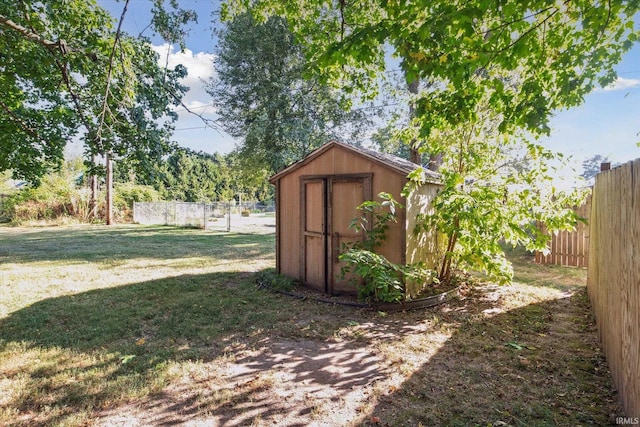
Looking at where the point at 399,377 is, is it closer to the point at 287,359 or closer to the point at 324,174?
the point at 287,359

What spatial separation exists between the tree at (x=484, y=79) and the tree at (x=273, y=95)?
20.9 feet

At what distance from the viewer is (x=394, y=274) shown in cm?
496

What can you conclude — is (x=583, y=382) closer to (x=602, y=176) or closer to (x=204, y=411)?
(x=602, y=176)

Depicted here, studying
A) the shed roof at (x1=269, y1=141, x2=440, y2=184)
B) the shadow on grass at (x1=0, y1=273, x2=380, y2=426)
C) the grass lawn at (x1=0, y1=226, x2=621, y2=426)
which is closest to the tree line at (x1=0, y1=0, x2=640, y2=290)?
the shed roof at (x1=269, y1=141, x2=440, y2=184)

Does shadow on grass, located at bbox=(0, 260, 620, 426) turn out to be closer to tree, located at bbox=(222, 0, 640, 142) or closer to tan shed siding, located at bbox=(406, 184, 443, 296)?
tan shed siding, located at bbox=(406, 184, 443, 296)

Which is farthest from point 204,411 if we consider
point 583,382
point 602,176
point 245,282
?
point 602,176

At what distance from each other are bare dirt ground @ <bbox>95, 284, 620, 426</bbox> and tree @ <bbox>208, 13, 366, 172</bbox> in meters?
8.97

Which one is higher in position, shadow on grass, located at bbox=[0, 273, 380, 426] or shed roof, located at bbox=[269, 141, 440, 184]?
shed roof, located at bbox=[269, 141, 440, 184]

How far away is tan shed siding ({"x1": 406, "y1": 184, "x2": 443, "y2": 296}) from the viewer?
5.22m

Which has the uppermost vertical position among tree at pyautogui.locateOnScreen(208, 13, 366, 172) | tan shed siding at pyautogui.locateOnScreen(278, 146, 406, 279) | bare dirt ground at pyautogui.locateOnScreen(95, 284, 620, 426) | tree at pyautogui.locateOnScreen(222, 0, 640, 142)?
tree at pyautogui.locateOnScreen(208, 13, 366, 172)

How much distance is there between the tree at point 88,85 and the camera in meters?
4.77

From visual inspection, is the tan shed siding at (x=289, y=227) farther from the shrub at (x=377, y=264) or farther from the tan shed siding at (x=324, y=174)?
the shrub at (x=377, y=264)

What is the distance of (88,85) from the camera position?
219 inches

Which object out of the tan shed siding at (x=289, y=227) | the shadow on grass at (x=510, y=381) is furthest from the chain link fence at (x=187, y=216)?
the shadow on grass at (x=510, y=381)
